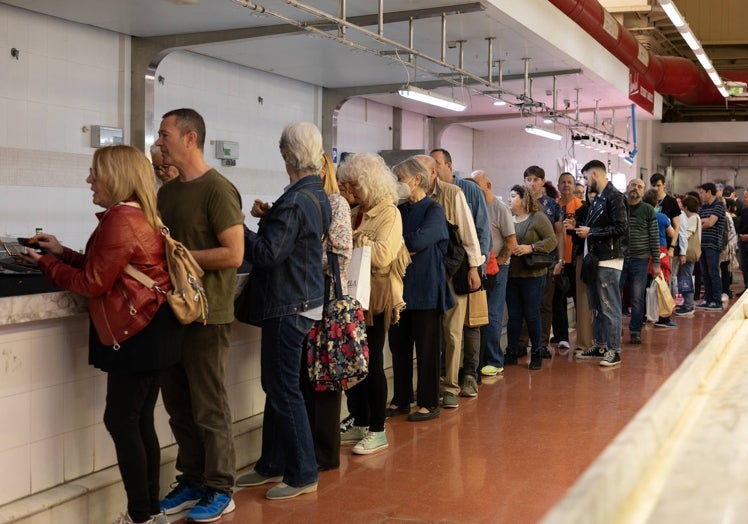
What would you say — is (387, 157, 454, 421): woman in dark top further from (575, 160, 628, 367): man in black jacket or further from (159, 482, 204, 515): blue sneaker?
(575, 160, 628, 367): man in black jacket

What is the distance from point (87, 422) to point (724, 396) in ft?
8.02

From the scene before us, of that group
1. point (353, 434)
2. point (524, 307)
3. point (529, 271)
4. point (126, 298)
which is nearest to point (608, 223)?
point (529, 271)

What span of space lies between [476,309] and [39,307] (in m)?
3.47

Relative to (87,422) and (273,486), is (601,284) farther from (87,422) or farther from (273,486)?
(87,422)

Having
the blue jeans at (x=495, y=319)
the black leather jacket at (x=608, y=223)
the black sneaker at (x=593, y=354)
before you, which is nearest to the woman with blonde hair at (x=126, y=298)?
the blue jeans at (x=495, y=319)

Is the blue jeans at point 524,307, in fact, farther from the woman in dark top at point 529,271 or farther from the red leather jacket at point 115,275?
the red leather jacket at point 115,275

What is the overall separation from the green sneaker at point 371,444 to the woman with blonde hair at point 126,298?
1.55 meters

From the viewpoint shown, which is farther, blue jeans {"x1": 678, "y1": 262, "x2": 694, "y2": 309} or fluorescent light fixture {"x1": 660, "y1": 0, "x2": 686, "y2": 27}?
blue jeans {"x1": 678, "y1": 262, "x2": 694, "y2": 309}

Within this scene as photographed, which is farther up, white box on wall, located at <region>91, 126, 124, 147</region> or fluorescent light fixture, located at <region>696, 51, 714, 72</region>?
fluorescent light fixture, located at <region>696, 51, 714, 72</region>

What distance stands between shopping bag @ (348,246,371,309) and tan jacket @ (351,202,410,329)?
0.17 m

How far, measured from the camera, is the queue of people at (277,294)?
298cm

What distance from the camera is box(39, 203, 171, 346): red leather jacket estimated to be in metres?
2.91

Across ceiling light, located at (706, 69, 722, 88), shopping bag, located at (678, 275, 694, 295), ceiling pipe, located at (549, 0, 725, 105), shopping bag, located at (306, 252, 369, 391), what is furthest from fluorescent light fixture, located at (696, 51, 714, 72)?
shopping bag, located at (306, 252, 369, 391)

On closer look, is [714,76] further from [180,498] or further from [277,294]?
[180,498]
